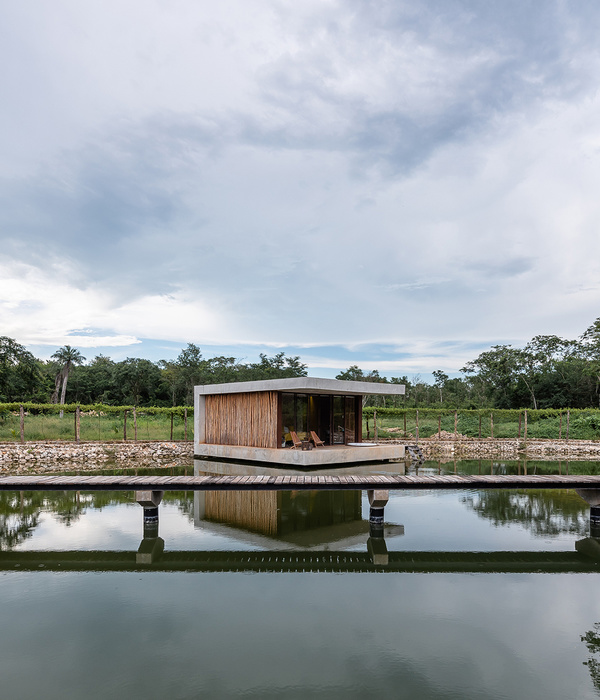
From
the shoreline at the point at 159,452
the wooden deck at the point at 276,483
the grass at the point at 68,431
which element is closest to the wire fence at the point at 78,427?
the grass at the point at 68,431

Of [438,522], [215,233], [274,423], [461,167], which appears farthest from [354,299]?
[438,522]

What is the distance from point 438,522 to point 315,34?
13770mm

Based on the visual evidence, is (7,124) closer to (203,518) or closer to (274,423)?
(274,423)

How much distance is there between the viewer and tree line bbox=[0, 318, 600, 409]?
133 ft

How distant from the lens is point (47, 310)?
102 feet

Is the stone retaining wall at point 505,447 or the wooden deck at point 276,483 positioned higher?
the wooden deck at point 276,483

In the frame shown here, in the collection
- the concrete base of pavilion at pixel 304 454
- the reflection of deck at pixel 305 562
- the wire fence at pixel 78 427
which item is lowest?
the reflection of deck at pixel 305 562

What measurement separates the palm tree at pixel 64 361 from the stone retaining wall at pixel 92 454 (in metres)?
23.0

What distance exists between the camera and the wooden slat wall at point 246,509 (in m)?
9.33

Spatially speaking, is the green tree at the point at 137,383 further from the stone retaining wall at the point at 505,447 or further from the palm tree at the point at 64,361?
the stone retaining wall at the point at 505,447

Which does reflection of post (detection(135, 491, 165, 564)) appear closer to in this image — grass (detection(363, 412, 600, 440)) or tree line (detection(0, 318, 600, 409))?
grass (detection(363, 412, 600, 440))

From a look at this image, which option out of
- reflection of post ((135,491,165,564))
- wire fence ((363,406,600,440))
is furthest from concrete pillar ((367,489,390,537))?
wire fence ((363,406,600,440))

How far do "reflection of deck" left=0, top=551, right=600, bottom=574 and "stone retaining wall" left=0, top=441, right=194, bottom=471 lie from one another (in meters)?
10.5

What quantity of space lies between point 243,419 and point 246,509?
8120 mm
